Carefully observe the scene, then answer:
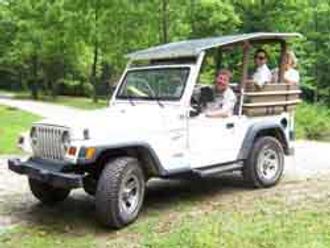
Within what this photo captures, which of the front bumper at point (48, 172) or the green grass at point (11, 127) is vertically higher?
the front bumper at point (48, 172)

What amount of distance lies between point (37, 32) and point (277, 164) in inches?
1022

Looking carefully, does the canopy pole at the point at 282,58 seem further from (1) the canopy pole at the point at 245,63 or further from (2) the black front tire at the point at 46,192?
(2) the black front tire at the point at 46,192

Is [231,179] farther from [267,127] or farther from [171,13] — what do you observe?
[171,13]

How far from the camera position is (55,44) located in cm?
3206

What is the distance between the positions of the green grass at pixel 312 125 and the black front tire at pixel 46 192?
9.30 m

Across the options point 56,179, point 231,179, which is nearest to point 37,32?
point 231,179

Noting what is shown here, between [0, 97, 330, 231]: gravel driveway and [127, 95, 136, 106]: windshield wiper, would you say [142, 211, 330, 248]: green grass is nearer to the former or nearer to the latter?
[0, 97, 330, 231]: gravel driveway

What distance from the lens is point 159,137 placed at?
725 cm

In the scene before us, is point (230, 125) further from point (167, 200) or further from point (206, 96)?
point (167, 200)

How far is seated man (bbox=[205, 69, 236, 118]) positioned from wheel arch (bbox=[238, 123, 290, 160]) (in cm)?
43

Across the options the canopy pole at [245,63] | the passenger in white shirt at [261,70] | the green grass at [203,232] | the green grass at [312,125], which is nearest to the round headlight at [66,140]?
the green grass at [203,232]

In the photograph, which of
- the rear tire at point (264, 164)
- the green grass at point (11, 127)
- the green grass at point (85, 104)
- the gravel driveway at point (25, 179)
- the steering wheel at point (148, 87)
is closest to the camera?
the gravel driveway at point (25, 179)

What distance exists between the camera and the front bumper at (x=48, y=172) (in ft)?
21.1

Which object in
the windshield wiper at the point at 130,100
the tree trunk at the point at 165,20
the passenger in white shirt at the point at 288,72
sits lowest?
the windshield wiper at the point at 130,100
